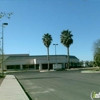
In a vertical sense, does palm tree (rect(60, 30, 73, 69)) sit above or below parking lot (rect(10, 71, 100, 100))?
above

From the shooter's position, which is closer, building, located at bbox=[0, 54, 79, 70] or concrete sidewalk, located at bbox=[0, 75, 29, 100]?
concrete sidewalk, located at bbox=[0, 75, 29, 100]

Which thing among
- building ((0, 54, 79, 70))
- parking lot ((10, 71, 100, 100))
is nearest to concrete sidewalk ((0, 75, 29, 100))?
parking lot ((10, 71, 100, 100))

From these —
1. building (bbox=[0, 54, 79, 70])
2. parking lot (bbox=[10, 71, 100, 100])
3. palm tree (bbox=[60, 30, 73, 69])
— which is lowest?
parking lot (bbox=[10, 71, 100, 100])

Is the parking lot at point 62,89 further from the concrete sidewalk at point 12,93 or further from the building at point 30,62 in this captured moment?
the building at point 30,62

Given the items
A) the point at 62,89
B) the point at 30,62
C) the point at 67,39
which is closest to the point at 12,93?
the point at 62,89

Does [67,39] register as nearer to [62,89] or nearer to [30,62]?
[30,62]

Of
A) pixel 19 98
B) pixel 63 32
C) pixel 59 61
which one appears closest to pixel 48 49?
pixel 63 32

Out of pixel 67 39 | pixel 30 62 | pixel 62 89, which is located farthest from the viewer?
pixel 30 62

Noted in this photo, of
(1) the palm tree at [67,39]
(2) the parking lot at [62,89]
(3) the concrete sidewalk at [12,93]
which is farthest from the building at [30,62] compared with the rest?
(3) the concrete sidewalk at [12,93]

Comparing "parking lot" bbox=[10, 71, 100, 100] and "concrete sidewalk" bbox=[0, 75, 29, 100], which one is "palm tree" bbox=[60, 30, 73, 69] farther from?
"concrete sidewalk" bbox=[0, 75, 29, 100]

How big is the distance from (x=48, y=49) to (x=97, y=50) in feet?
60.5

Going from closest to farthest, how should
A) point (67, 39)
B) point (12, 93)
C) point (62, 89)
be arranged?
point (12, 93) < point (62, 89) < point (67, 39)

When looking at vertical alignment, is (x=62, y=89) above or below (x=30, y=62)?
below

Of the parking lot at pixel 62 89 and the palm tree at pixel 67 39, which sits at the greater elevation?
the palm tree at pixel 67 39
